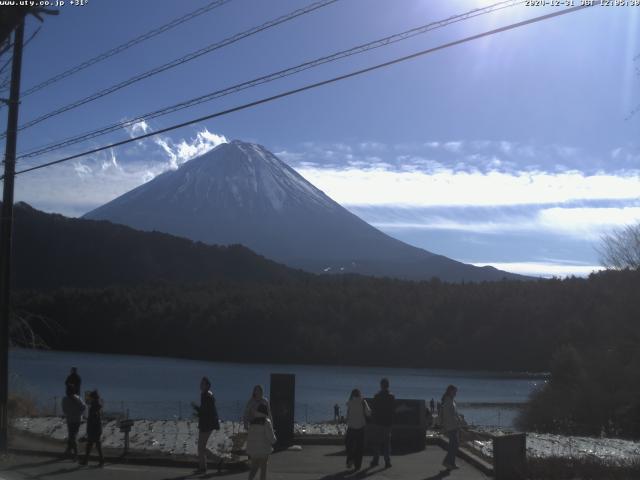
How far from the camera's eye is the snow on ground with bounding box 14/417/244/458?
15.2m

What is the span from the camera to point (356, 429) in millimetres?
12602

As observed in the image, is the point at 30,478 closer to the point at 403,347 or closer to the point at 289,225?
the point at 403,347

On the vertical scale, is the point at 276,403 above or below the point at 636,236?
below

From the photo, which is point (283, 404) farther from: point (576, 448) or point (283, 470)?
point (576, 448)

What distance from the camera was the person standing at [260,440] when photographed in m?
10.5

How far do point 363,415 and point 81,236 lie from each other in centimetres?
13085

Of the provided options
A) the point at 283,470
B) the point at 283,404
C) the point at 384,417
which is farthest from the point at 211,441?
the point at 384,417

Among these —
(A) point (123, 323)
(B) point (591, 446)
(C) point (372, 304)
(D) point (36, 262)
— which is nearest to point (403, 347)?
(C) point (372, 304)

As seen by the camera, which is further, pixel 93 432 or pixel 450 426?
pixel 93 432

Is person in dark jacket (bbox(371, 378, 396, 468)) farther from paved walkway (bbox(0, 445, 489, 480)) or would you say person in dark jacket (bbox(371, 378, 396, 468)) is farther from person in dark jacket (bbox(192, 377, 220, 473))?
person in dark jacket (bbox(192, 377, 220, 473))

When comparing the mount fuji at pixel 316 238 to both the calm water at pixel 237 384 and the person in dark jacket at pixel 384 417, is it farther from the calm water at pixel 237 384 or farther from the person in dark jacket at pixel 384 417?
the person in dark jacket at pixel 384 417

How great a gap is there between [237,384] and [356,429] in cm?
5093

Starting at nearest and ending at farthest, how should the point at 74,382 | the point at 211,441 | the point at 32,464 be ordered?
1. the point at 32,464
2. the point at 74,382
3. the point at 211,441

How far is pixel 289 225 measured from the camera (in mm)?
193000
